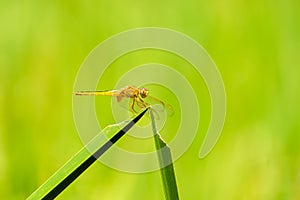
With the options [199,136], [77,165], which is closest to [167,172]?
[77,165]

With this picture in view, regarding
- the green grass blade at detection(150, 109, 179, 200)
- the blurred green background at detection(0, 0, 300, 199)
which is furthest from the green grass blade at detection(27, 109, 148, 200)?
the blurred green background at detection(0, 0, 300, 199)

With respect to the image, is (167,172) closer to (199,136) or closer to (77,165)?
(77,165)

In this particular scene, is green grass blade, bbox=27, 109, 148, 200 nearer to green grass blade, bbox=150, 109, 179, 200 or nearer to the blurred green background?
green grass blade, bbox=150, 109, 179, 200

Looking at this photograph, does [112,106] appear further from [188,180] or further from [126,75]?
[188,180]

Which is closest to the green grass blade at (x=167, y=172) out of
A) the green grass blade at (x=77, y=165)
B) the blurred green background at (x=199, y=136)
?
the green grass blade at (x=77, y=165)

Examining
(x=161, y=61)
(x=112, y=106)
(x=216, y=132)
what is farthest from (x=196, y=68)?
(x=216, y=132)

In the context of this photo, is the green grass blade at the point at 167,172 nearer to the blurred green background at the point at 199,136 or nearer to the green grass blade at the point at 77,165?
the green grass blade at the point at 77,165
